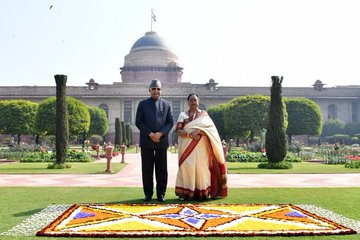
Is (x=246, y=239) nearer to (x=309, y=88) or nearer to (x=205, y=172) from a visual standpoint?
(x=205, y=172)

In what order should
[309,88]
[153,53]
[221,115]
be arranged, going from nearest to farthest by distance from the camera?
[221,115], [309,88], [153,53]

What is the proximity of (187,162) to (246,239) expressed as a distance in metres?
2.63

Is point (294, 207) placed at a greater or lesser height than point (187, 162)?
lesser

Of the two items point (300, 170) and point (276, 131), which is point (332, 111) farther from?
point (300, 170)

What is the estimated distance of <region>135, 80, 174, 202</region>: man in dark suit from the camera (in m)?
6.94

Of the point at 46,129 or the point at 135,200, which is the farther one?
the point at 46,129

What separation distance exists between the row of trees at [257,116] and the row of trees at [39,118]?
13032mm

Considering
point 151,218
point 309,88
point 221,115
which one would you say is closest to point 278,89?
point 151,218

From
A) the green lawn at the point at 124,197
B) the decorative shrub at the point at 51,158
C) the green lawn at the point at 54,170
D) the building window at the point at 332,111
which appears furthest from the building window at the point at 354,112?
the green lawn at the point at 124,197

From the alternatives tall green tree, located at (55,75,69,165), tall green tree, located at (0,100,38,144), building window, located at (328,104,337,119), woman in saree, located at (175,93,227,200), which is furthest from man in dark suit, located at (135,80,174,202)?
building window, located at (328,104,337,119)

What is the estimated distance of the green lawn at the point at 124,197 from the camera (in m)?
6.29

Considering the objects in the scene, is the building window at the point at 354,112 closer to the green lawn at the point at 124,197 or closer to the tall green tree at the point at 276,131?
the tall green tree at the point at 276,131

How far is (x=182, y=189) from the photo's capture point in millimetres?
7059

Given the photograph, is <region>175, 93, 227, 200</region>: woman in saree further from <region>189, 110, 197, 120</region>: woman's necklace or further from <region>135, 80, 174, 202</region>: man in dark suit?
<region>135, 80, 174, 202</region>: man in dark suit
